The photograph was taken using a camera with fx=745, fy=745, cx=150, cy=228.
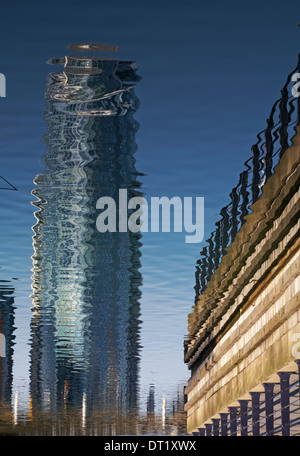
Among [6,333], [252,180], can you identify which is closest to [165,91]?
[252,180]

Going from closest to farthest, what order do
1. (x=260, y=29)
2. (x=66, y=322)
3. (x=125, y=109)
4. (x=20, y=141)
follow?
1. (x=260, y=29)
2. (x=125, y=109)
3. (x=20, y=141)
4. (x=66, y=322)

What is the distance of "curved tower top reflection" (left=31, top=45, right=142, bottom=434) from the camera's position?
13414mm

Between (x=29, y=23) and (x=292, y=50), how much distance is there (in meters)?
4.78

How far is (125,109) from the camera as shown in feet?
46.5

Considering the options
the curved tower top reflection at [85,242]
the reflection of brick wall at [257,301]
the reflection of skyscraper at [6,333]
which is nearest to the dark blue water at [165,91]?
the curved tower top reflection at [85,242]

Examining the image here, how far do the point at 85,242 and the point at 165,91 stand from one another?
713 cm

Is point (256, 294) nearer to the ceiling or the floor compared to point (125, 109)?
nearer to the floor

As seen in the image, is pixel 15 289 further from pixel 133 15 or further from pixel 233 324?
pixel 133 15

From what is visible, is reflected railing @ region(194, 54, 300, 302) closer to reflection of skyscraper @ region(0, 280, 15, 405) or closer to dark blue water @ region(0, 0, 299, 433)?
dark blue water @ region(0, 0, 299, 433)

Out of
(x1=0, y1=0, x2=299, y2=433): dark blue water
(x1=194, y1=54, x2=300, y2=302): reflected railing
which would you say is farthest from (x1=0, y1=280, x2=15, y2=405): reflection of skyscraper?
(x1=194, y1=54, x2=300, y2=302): reflected railing

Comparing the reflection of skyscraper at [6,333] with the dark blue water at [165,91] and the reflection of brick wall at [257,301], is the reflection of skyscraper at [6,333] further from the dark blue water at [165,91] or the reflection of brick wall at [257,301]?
the reflection of brick wall at [257,301]

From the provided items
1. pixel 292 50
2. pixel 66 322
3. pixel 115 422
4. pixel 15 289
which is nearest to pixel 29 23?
pixel 292 50

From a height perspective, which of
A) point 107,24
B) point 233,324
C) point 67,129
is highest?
point 107,24

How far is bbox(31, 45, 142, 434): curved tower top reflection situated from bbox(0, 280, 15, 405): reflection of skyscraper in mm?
908
